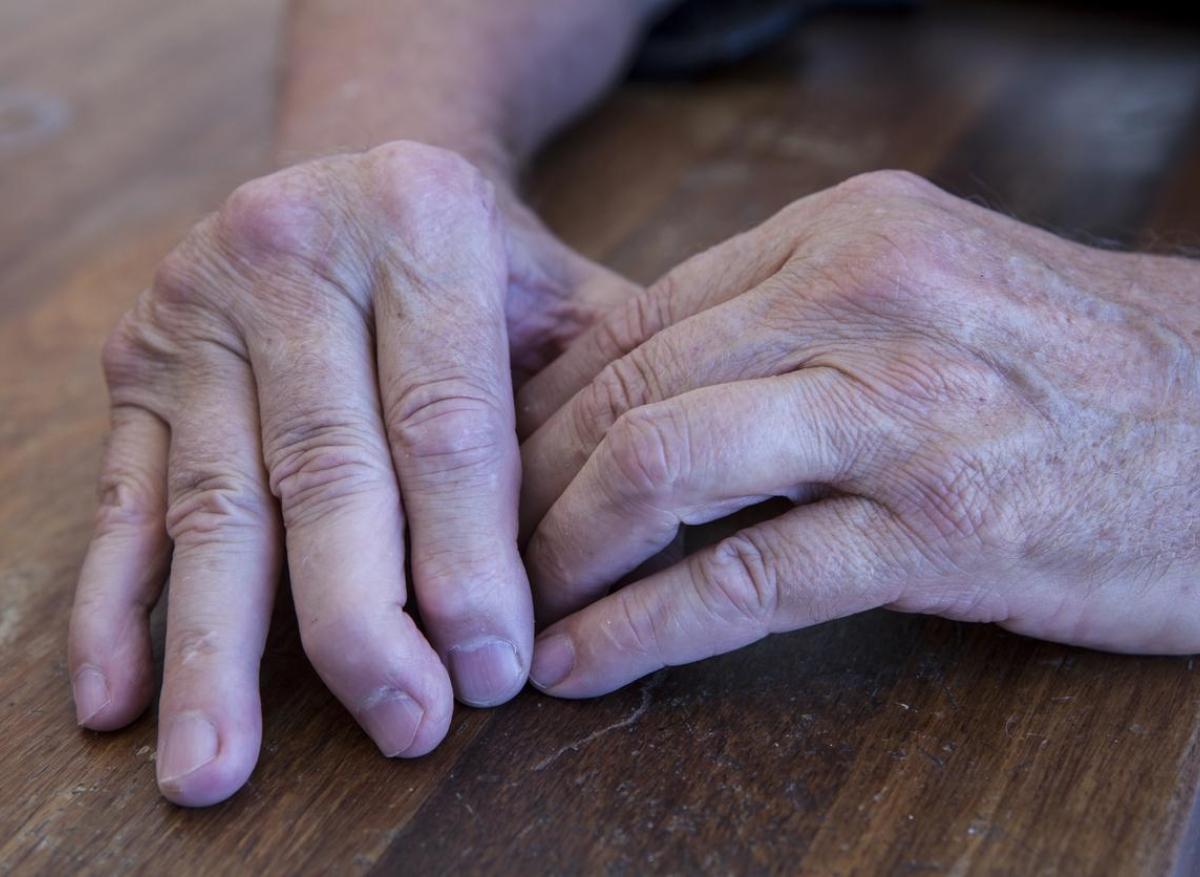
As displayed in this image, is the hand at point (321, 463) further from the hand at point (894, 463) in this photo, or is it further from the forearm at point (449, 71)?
the forearm at point (449, 71)

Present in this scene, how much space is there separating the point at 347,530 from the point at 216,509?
0.11 meters

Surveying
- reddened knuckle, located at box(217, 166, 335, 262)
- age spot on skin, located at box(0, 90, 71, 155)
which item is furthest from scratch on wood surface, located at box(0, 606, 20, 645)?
age spot on skin, located at box(0, 90, 71, 155)

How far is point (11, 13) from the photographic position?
6.05 ft

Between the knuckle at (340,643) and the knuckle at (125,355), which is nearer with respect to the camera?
the knuckle at (340,643)

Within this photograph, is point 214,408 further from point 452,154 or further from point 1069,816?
point 1069,816

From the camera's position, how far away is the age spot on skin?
1.49 m

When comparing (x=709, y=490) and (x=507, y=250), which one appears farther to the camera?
(x=507, y=250)

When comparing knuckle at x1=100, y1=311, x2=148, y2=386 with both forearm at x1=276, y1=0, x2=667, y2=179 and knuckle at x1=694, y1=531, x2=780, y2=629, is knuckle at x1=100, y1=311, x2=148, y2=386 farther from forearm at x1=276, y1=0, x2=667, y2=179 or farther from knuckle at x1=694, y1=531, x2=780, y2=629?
knuckle at x1=694, y1=531, x2=780, y2=629

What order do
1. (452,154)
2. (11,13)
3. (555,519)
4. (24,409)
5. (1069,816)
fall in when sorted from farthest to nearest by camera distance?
1. (11,13)
2. (24,409)
3. (452,154)
4. (555,519)
5. (1069,816)

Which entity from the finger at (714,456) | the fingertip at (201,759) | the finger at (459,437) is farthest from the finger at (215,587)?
the finger at (714,456)

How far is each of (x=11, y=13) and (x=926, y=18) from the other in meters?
1.42

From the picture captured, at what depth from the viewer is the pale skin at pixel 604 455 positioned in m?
0.71

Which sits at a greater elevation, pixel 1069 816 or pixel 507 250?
pixel 507 250

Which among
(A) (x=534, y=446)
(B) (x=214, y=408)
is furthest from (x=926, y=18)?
(B) (x=214, y=408)
